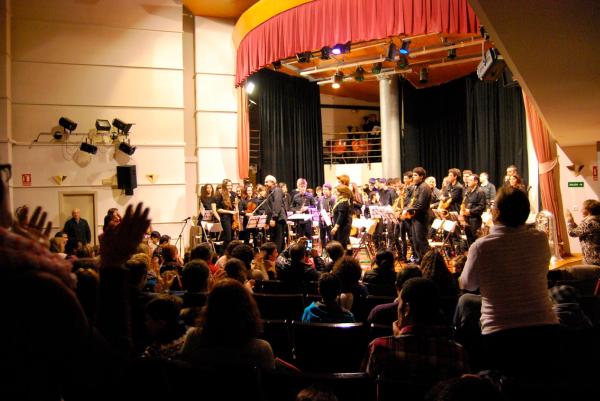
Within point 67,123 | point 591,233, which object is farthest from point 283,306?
point 67,123

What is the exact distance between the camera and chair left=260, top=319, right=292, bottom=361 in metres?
3.37

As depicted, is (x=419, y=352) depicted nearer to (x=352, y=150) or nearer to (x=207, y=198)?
(x=207, y=198)

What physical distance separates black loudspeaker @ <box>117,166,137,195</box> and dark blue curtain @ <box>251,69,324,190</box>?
14.3 ft

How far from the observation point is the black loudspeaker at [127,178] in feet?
39.4

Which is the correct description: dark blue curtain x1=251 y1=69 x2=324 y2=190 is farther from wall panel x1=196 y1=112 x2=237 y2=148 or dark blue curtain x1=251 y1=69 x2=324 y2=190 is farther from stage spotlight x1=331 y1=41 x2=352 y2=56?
stage spotlight x1=331 y1=41 x2=352 y2=56

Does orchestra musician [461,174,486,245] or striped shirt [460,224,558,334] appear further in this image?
orchestra musician [461,174,486,245]

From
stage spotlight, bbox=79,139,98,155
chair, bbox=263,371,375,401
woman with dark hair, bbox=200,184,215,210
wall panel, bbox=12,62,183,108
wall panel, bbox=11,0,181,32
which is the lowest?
chair, bbox=263,371,375,401

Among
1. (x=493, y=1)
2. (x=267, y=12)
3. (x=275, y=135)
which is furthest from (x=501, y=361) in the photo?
(x=275, y=135)

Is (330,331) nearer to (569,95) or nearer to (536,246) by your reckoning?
(536,246)

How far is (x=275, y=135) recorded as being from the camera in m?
15.8

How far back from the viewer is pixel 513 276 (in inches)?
98.3

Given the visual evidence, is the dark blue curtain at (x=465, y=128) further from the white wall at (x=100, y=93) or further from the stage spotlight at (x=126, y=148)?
the stage spotlight at (x=126, y=148)

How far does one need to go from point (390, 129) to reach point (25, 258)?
1464 centimetres

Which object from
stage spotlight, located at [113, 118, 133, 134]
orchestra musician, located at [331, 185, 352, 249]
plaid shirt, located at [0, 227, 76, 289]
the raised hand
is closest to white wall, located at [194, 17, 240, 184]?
stage spotlight, located at [113, 118, 133, 134]
